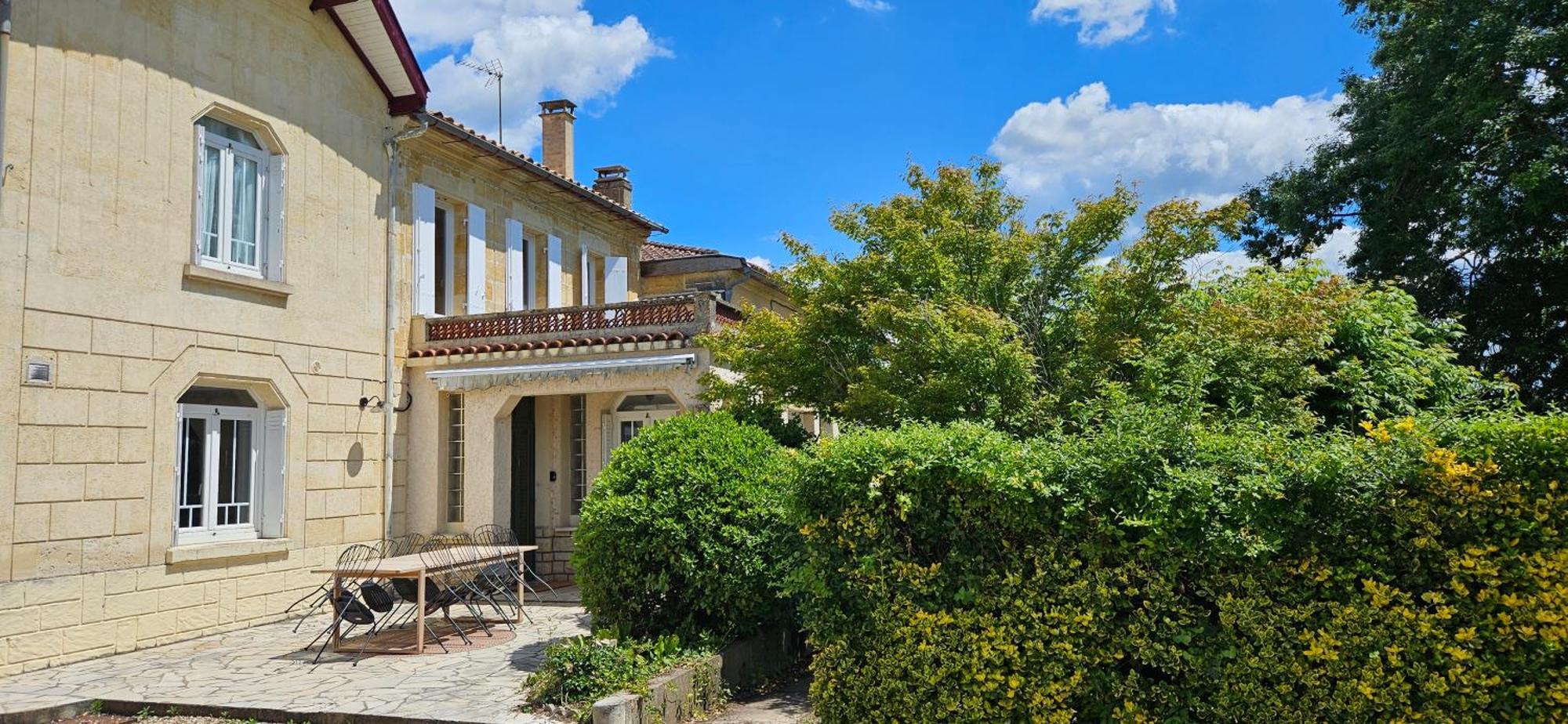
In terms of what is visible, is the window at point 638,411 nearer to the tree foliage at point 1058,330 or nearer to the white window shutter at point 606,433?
the white window shutter at point 606,433

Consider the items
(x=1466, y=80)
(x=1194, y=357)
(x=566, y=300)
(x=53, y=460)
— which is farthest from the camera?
(x=566, y=300)

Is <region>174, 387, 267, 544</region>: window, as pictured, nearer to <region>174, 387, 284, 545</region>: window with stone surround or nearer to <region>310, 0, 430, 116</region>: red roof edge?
<region>174, 387, 284, 545</region>: window with stone surround

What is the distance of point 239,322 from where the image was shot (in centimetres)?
1284

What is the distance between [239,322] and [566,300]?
25.5 ft

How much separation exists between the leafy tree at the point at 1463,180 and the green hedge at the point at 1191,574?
35.4 ft

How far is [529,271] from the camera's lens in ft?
63.6

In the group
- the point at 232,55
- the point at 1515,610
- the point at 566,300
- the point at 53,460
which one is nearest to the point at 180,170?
the point at 232,55

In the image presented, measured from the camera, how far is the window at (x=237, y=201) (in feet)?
41.7

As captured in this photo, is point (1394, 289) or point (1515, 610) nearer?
point (1515, 610)

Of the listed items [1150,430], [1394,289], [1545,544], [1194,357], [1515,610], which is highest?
[1394,289]

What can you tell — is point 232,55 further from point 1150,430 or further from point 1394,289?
point 1394,289

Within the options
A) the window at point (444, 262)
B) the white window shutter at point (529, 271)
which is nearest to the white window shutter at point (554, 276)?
the white window shutter at point (529, 271)

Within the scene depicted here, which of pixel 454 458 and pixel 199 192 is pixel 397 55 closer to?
pixel 199 192

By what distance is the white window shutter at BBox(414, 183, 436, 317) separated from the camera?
52.5ft
